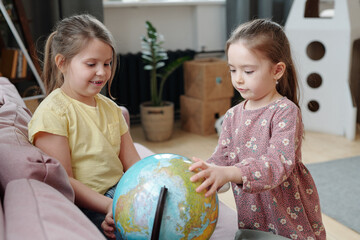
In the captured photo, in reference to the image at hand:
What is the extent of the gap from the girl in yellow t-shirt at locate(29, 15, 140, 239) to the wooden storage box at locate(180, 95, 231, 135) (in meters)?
2.47

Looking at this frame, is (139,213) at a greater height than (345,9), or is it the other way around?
(345,9)

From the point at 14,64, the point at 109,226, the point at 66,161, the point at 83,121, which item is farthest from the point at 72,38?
the point at 14,64

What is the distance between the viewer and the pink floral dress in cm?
126

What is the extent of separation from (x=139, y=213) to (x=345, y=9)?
10.8 feet

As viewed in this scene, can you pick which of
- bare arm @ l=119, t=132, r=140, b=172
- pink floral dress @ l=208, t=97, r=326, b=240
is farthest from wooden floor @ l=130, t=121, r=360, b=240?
pink floral dress @ l=208, t=97, r=326, b=240

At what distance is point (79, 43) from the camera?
143cm

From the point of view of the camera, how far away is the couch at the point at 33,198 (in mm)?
753

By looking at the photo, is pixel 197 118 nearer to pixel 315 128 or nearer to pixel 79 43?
pixel 315 128

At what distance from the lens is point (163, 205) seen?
1.00 m

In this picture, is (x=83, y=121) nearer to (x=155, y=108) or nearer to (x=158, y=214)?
(x=158, y=214)

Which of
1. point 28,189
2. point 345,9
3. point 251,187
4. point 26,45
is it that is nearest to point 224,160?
point 251,187

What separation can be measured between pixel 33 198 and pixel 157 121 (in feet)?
9.74

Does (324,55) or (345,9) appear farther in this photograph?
(324,55)

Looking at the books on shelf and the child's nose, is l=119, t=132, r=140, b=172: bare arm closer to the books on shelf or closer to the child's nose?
the child's nose
